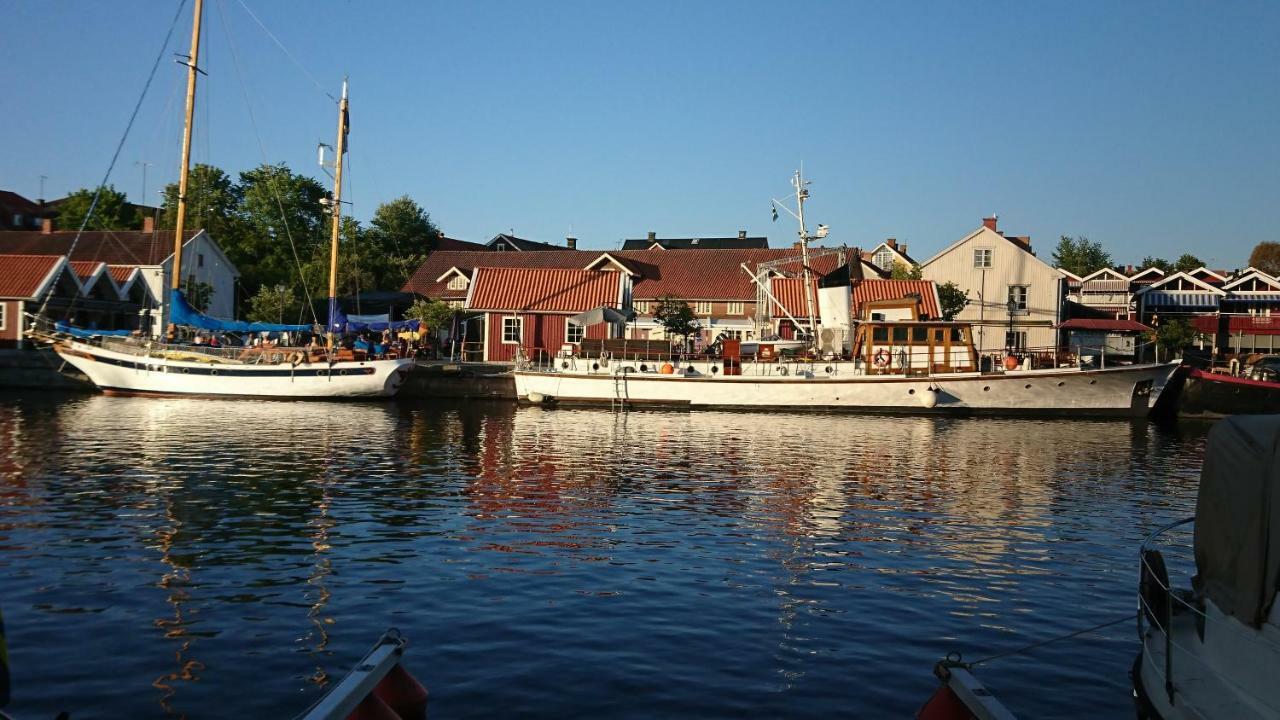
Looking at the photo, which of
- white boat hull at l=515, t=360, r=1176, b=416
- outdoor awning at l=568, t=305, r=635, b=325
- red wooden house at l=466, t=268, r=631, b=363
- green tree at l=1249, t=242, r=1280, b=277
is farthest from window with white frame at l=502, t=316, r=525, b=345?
green tree at l=1249, t=242, r=1280, b=277

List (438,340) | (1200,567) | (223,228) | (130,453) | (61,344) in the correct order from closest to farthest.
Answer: (1200,567), (130,453), (61,344), (438,340), (223,228)

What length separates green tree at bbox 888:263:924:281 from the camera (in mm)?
63031

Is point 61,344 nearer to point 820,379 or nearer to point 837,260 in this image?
point 820,379

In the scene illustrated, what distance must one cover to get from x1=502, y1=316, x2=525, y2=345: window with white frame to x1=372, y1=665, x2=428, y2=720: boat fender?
4649 centimetres

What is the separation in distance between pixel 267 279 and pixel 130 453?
55.4 metres

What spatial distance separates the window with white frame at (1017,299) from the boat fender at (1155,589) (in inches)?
2200

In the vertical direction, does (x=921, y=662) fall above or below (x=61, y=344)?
below

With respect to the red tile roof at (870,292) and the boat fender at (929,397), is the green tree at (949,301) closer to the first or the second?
the red tile roof at (870,292)

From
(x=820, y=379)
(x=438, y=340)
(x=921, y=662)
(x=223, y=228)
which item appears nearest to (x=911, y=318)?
(x=820, y=379)

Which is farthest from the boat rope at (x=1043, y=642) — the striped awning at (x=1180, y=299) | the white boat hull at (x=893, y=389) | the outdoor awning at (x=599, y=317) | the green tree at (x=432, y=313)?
the striped awning at (x=1180, y=299)

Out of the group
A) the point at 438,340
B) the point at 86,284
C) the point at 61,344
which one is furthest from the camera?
the point at 438,340

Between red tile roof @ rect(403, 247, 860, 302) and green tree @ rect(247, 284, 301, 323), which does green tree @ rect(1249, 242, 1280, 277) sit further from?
green tree @ rect(247, 284, 301, 323)

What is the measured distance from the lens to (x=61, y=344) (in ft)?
150

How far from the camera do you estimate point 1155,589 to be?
8367 millimetres
